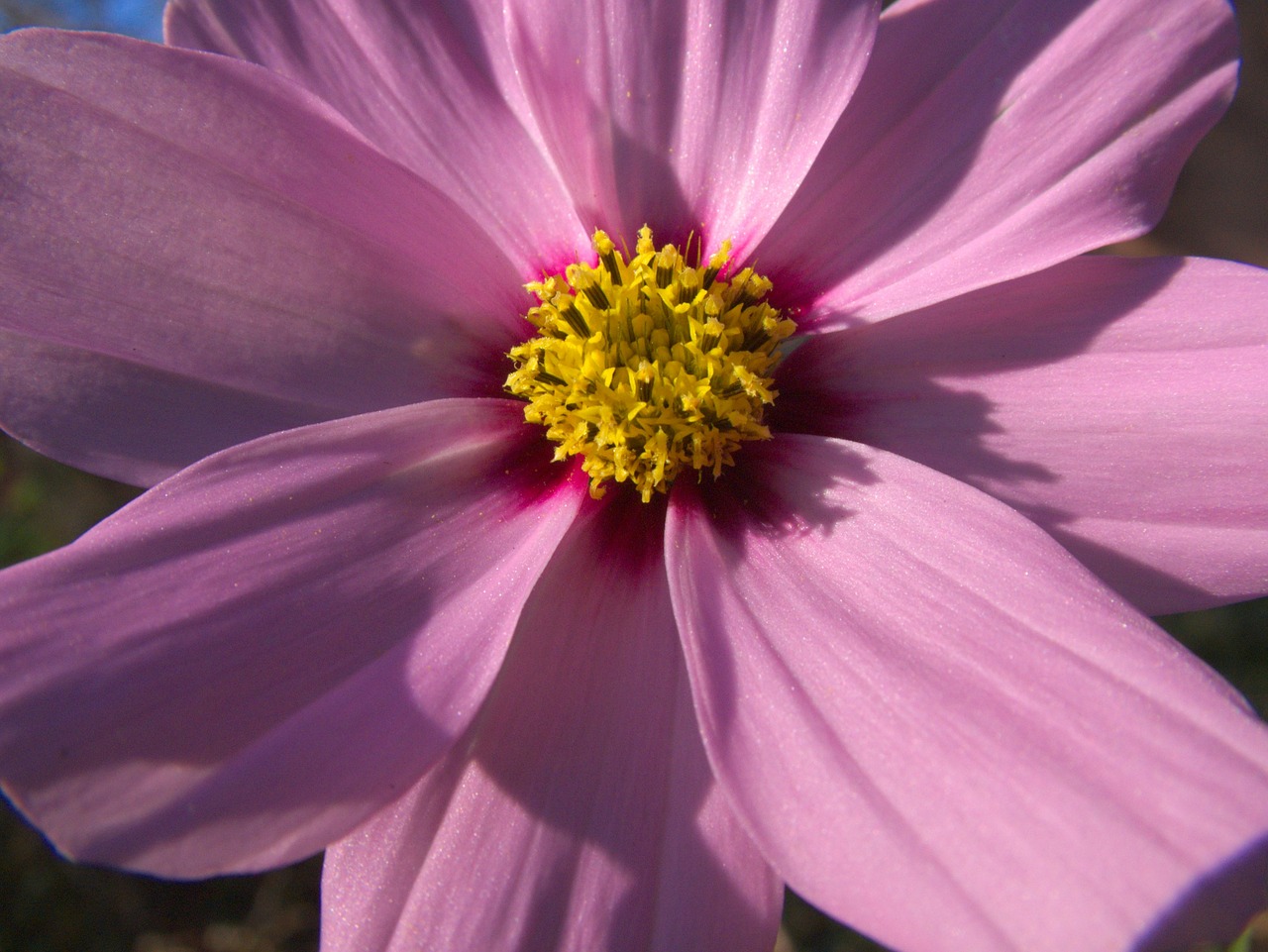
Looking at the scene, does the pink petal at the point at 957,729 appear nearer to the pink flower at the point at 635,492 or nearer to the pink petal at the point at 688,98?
the pink flower at the point at 635,492

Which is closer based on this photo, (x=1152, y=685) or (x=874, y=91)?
(x=1152, y=685)

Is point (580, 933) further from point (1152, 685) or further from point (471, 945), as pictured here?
point (1152, 685)

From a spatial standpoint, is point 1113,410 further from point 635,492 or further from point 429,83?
point 429,83

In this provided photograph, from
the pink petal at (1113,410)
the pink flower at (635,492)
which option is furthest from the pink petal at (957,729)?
the pink petal at (1113,410)

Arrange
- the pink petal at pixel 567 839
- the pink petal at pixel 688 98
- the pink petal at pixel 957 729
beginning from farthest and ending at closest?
the pink petal at pixel 688 98 → the pink petal at pixel 567 839 → the pink petal at pixel 957 729

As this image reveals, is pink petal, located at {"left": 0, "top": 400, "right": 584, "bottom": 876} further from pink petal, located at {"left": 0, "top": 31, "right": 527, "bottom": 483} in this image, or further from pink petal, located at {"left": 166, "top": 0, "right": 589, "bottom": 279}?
pink petal, located at {"left": 166, "top": 0, "right": 589, "bottom": 279}

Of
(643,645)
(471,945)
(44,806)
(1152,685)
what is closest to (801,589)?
(643,645)

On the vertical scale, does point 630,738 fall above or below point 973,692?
below

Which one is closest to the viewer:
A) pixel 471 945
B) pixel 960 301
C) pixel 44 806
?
pixel 44 806
